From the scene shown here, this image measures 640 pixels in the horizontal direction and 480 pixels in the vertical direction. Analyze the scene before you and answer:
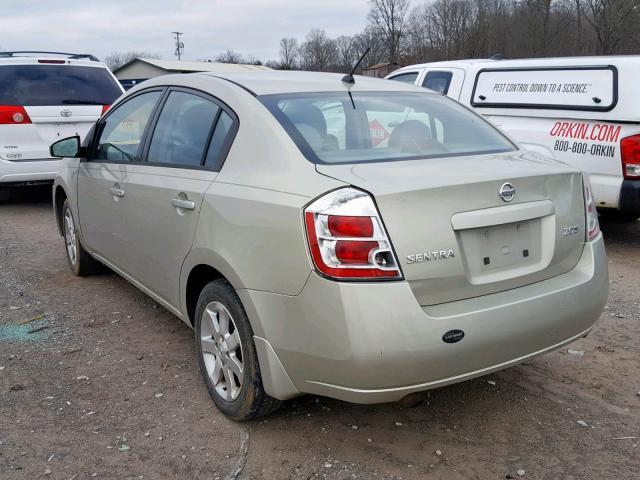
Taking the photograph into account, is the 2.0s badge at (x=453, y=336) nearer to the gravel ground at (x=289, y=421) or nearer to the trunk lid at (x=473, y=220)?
the trunk lid at (x=473, y=220)

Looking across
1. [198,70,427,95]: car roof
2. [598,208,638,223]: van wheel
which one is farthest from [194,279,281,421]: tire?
[598,208,638,223]: van wheel

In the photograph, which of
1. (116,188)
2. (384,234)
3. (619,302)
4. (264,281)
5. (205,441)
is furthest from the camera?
(619,302)

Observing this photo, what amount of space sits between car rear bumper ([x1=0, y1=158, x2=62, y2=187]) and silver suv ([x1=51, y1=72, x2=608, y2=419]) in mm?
5173

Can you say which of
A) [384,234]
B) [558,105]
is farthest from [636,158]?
[384,234]

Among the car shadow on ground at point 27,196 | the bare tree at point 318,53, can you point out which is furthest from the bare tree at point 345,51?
the car shadow on ground at point 27,196

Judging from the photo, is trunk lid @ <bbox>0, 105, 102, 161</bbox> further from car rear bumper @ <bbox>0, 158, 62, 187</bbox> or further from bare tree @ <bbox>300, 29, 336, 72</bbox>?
bare tree @ <bbox>300, 29, 336, 72</bbox>

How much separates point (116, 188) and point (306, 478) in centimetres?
232

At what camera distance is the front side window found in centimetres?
402

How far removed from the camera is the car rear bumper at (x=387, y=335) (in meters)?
2.38

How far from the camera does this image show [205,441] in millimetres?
2965

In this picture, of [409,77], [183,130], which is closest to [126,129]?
[183,130]

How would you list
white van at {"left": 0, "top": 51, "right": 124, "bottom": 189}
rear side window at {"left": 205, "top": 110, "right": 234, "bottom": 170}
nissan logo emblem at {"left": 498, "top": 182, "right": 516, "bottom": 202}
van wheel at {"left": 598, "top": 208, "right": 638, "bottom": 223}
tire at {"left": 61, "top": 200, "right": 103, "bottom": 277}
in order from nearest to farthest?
nissan logo emblem at {"left": 498, "top": 182, "right": 516, "bottom": 202}, rear side window at {"left": 205, "top": 110, "right": 234, "bottom": 170}, tire at {"left": 61, "top": 200, "right": 103, "bottom": 277}, van wheel at {"left": 598, "top": 208, "right": 638, "bottom": 223}, white van at {"left": 0, "top": 51, "right": 124, "bottom": 189}

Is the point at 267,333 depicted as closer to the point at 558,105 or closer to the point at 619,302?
the point at 619,302

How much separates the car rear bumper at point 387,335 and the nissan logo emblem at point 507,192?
0.40 meters
